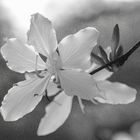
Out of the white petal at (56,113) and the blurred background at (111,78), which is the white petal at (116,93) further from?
the blurred background at (111,78)

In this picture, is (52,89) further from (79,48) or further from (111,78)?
(111,78)

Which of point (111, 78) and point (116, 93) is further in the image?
point (111, 78)

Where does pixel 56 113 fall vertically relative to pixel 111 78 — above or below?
above

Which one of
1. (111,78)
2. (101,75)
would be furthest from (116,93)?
(111,78)

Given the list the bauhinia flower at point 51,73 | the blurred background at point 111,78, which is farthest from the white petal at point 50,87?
the blurred background at point 111,78

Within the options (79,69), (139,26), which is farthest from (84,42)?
(139,26)

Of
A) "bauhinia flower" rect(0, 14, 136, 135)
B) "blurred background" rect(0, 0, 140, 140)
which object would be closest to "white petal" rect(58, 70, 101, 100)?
"bauhinia flower" rect(0, 14, 136, 135)

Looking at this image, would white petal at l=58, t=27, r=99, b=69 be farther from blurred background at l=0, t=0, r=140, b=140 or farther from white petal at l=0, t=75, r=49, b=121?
blurred background at l=0, t=0, r=140, b=140
